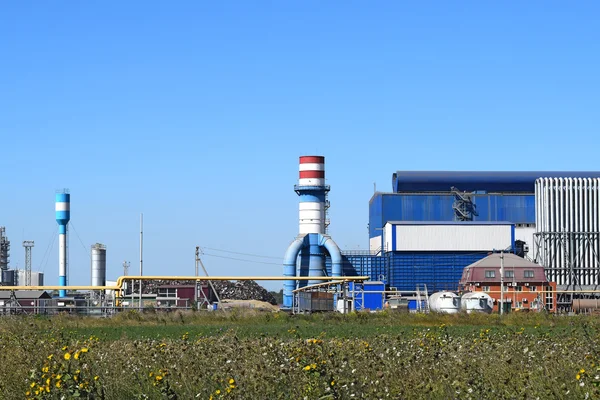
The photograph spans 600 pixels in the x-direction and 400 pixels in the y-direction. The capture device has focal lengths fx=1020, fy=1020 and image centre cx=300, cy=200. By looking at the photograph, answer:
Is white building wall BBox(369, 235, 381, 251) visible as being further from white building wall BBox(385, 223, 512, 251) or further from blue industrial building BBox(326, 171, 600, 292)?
white building wall BBox(385, 223, 512, 251)

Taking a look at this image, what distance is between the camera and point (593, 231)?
73.1 metres

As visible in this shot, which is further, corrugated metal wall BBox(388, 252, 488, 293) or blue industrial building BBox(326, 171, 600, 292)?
blue industrial building BBox(326, 171, 600, 292)

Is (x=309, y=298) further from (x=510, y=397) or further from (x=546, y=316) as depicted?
(x=510, y=397)

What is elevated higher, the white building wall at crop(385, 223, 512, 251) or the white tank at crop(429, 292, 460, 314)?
the white building wall at crop(385, 223, 512, 251)

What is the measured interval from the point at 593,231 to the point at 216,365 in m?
65.2

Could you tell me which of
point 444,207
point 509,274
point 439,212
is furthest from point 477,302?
point 444,207

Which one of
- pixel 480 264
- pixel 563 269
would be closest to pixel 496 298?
pixel 480 264

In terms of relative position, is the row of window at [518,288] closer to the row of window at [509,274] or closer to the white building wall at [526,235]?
the row of window at [509,274]

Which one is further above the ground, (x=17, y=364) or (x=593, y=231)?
(x=593, y=231)

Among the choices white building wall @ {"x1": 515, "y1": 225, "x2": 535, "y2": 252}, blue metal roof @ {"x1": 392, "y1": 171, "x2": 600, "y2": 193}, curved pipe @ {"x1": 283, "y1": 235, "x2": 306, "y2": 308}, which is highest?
blue metal roof @ {"x1": 392, "y1": 171, "x2": 600, "y2": 193}

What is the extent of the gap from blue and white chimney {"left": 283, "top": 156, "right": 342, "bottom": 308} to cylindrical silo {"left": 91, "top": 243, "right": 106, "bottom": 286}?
2237cm

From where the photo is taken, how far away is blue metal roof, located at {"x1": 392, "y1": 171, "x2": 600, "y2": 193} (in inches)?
3147

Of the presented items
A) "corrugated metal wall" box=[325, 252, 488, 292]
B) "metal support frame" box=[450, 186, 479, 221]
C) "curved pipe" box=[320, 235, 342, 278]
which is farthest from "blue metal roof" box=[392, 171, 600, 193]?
"curved pipe" box=[320, 235, 342, 278]

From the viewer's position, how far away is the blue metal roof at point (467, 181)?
262 feet
